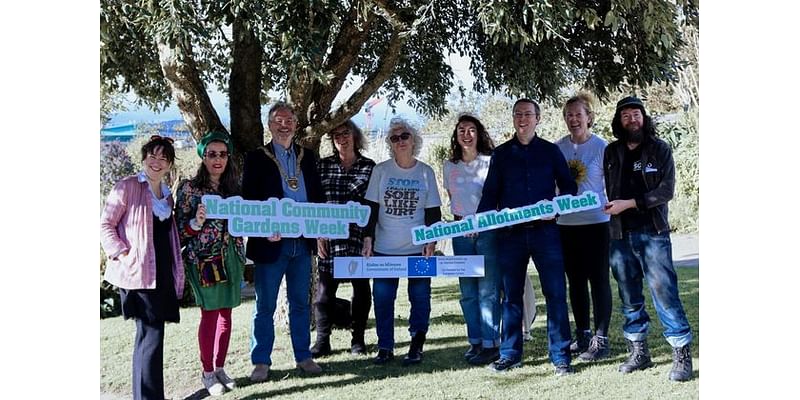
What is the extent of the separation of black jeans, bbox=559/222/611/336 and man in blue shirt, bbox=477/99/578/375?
A: 32 cm

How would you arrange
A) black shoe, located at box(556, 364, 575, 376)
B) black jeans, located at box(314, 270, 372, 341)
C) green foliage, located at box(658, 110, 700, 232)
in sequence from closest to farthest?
black shoe, located at box(556, 364, 575, 376) < black jeans, located at box(314, 270, 372, 341) < green foliage, located at box(658, 110, 700, 232)

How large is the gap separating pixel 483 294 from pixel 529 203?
0.82m

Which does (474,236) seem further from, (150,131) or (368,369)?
(150,131)

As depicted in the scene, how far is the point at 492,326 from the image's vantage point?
6160mm

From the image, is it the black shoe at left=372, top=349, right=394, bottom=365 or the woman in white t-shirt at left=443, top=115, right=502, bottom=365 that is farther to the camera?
the black shoe at left=372, top=349, right=394, bottom=365

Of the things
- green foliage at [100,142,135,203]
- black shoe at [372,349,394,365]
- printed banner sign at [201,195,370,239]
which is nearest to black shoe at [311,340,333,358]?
black shoe at [372,349,394,365]

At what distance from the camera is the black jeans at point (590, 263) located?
6.05 m

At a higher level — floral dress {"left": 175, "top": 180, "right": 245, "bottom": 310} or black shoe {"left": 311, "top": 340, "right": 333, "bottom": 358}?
floral dress {"left": 175, "top": 180, "right": 245, "bottom": 310}

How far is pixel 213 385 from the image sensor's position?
5.50m

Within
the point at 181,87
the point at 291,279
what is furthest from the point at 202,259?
the point at 181,87

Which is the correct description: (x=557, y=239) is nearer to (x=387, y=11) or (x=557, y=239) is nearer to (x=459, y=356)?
(x=459, y=356)

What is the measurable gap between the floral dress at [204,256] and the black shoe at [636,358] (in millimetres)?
Result: 2814

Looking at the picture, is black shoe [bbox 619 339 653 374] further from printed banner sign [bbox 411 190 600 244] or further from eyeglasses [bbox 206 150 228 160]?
eyeglasses [bbox 206 150 228 160]

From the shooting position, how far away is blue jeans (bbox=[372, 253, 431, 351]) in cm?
603
